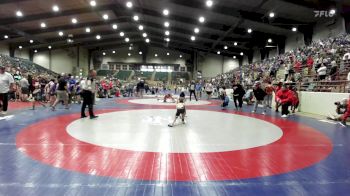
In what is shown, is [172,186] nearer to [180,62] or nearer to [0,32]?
[0,32]

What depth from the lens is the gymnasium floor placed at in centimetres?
305

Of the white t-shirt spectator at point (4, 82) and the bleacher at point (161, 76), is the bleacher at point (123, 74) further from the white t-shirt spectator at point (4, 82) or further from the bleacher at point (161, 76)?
the white t-shirt spectator at point (4, 82)

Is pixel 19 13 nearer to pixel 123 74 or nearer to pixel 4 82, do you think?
pixel 4 82

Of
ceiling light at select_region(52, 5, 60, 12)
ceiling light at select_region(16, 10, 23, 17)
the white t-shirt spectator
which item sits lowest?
the white t-shirt spectator

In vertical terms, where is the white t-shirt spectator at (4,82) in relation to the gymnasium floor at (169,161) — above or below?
above

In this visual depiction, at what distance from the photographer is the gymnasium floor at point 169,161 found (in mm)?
3049

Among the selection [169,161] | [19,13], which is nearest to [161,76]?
[19,13]

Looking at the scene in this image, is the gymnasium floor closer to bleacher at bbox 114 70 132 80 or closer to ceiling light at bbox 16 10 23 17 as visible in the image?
ceiling light at bbox 16 10 23 17

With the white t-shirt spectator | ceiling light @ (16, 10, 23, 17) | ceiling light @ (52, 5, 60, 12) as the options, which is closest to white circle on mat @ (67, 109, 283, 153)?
the white t-shirt spectator

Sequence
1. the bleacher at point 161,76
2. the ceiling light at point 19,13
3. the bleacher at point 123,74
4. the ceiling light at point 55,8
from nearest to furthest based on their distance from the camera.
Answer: the ceiling light at point 55,8, the ceiling light at point 19,13, the bleacher at point 123,74, the bleacher at point 161,76

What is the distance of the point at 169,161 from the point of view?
4.07 m

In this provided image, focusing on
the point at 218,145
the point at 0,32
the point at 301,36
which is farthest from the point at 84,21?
the point at 218,145

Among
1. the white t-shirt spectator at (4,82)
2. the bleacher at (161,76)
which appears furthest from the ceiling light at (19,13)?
the bleacher at (161,76)

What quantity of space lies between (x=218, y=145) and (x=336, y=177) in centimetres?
208
